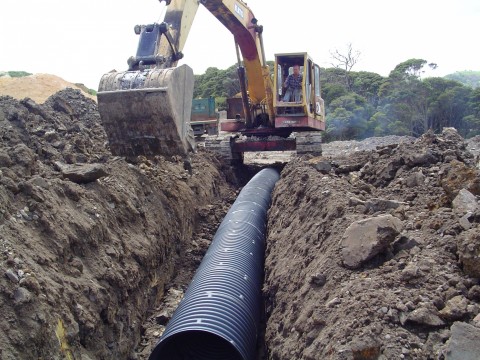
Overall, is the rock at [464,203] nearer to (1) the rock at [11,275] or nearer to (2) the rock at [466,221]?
(2) the rock at [466,221]

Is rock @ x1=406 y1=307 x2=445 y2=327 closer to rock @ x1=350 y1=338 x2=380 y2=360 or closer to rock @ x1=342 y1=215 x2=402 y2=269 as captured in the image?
rock @ x1=350 y1=338 x2=380 y2=360

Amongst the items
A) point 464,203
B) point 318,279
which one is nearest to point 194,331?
point 318,279

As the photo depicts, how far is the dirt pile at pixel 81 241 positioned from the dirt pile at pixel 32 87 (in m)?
17.7

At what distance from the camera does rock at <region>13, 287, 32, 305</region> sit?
3.44 meters

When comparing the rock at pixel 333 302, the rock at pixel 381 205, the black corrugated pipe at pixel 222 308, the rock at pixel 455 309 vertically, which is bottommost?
the black corrugated pipe at pixel 222 308

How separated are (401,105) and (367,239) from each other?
2516cm

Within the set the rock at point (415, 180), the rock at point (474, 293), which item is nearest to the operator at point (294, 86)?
the rock at point (415, 180)

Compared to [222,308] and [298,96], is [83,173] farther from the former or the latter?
[298,96]

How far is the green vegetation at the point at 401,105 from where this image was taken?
83.1 feet

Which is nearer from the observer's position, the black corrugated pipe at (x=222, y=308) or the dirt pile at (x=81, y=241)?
the dirt pile at (x=81, y=241)

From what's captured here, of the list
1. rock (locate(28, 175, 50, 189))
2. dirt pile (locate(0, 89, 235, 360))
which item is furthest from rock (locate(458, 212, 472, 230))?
rock (locate(28, 175, 50, 189))

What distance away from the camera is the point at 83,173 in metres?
5.70

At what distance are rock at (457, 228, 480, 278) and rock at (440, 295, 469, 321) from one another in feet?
0.82

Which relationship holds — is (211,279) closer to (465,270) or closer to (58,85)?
(465,270)
